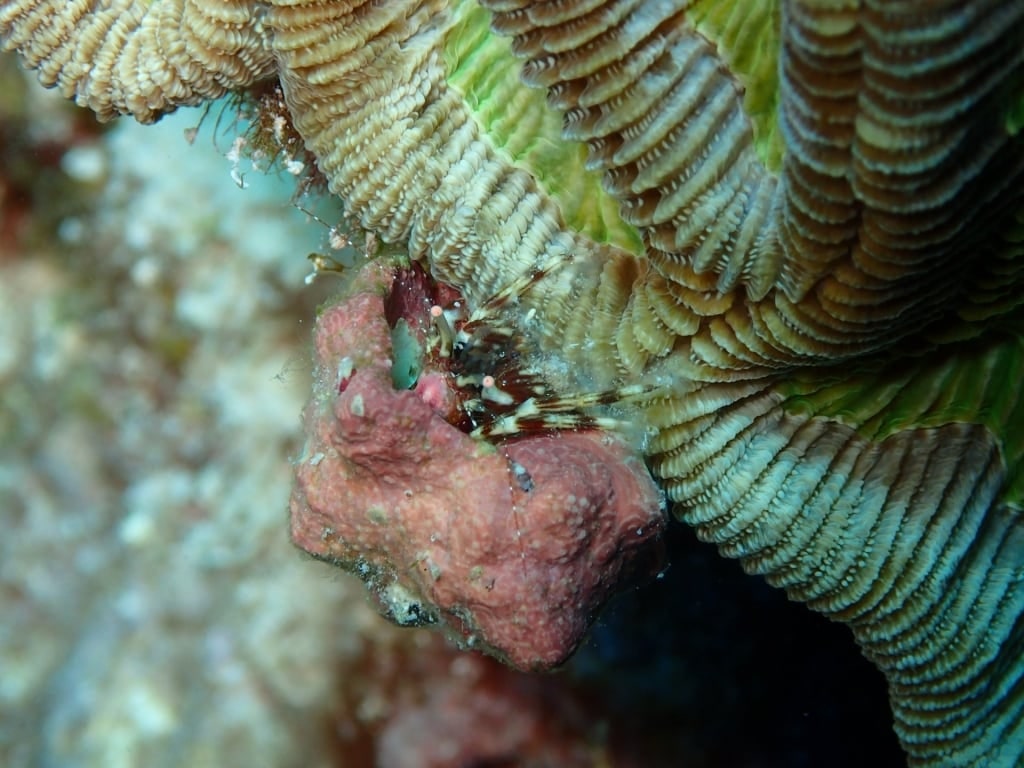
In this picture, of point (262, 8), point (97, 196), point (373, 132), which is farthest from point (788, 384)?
point (97, 196)

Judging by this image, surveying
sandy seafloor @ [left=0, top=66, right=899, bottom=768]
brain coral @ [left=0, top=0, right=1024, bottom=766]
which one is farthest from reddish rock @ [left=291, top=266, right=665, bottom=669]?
sandy seafloor @ [left=0, top=66, right=899, bottom=768]

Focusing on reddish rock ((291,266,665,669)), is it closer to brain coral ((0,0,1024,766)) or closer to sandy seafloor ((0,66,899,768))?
brain coral ((0,0,1024,766))

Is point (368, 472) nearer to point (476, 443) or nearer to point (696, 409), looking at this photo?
point (476, 443)

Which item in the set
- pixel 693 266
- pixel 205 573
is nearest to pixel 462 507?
pixel 693 266

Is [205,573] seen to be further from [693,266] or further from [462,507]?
[693,266]

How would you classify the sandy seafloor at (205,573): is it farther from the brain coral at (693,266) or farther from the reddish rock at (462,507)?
the reddish rock at (462,507)
